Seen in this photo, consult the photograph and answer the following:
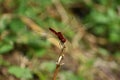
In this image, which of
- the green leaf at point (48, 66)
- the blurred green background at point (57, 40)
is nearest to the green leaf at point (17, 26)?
the blurred green background at point (57, 40)

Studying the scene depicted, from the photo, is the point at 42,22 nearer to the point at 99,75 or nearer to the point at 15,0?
the point at 15,0

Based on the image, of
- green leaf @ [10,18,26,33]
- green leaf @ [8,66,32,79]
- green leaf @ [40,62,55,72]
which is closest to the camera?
green leaf @ [8,66,32,79]

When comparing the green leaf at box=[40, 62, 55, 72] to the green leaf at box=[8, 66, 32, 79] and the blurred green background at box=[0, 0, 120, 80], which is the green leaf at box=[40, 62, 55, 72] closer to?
the blurred green background at box=[0, 0, 120, 80]

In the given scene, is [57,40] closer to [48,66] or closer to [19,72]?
[48,66]

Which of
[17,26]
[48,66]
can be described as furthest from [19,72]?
[17,26]

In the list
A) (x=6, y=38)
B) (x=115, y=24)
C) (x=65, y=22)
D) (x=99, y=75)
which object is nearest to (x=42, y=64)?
(x=6, y=38)

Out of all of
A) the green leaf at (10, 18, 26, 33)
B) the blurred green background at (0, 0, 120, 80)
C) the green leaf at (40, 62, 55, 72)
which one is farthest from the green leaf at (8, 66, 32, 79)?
the green leaf at (10, 18, 26, 33)

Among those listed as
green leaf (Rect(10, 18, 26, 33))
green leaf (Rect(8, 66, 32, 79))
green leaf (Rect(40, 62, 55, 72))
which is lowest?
green leaf (Rect(40, 62, 55, 72))
